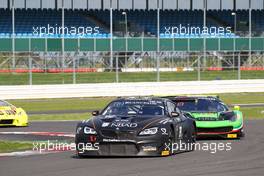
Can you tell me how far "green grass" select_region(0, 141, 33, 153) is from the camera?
1578 centimetres

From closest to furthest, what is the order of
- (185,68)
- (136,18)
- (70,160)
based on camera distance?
(70,160), (185,68), (136,18)

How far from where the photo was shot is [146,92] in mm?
42094

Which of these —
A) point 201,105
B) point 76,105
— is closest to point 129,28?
point 76,105

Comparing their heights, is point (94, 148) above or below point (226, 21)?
below

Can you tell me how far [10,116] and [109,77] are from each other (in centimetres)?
2076

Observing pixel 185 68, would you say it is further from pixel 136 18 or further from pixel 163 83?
pixel 136 18

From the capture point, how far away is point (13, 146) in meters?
16.5

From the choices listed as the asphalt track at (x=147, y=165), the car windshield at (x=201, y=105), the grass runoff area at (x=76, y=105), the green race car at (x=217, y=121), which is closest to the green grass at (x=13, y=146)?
the asphalt track at (x=147, y=165)

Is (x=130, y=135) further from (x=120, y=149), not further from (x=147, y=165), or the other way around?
(x=147, y=165)

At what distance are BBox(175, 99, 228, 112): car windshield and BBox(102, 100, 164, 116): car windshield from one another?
3.76 m

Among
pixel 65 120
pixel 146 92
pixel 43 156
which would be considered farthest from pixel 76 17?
pixel 43 156

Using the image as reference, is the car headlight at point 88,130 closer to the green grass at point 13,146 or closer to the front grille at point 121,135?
the front grille at point 121,135

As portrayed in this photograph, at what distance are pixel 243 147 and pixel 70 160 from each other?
4121 mm

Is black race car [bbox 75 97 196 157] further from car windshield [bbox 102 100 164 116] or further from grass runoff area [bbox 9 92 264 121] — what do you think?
grass runoff area [bbox 9 92 264 121]
